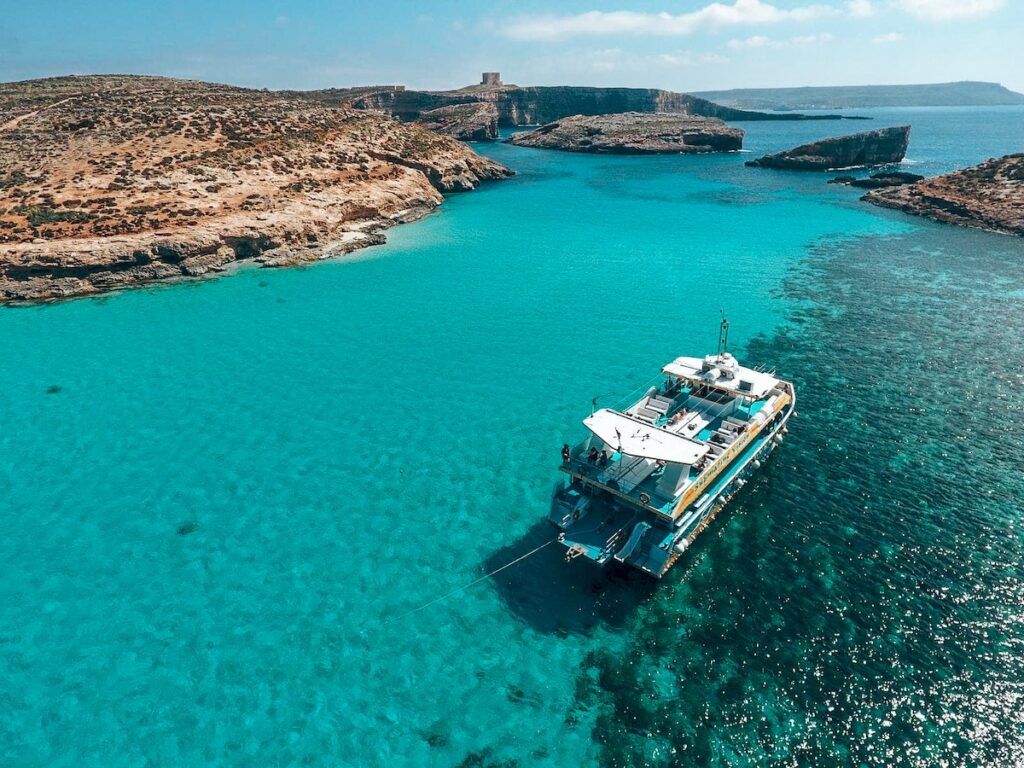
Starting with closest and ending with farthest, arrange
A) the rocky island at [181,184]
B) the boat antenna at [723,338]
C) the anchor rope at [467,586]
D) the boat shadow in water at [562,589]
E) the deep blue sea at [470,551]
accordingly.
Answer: the deep blue sea at [470,551] < the boat shadow in water at [562,589] < the anchor rope at [467,586] < the boat antenna at [723,338] < the rocky island at [181,184]

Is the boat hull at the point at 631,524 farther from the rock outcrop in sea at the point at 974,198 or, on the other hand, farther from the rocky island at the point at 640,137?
the rocky island at the point at 640,137

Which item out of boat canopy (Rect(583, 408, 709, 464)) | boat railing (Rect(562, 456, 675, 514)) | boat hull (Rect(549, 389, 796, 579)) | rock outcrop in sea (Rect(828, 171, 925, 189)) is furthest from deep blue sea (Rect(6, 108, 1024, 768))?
rock outcrop in sea (Rect(828, 171, 925, 189))

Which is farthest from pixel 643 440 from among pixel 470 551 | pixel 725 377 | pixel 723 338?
pixel 723 338

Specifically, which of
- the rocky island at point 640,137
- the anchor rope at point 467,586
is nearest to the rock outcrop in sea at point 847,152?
the rocky island at point 640,137

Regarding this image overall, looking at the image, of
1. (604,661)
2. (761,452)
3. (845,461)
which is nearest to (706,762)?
(604,661)

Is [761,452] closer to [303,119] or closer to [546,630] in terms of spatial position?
[546,630]

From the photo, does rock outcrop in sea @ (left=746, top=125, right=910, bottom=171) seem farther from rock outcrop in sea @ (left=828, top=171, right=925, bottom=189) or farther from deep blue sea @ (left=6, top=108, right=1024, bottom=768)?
deep blue sea @ (left=6, top=108, right=1024, bottom=768)
